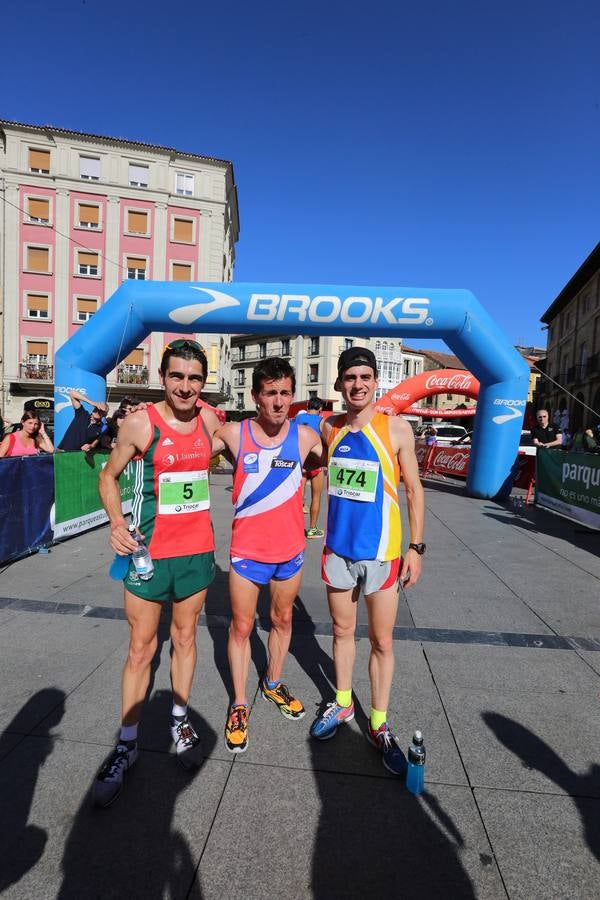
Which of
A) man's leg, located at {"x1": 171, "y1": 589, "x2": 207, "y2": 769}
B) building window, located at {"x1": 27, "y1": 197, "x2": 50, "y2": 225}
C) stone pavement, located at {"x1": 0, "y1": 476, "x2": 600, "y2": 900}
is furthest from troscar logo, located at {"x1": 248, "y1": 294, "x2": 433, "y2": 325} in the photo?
building window, located at {"x1": 27, "y1": 197, "x2": 50, "y2": 225}

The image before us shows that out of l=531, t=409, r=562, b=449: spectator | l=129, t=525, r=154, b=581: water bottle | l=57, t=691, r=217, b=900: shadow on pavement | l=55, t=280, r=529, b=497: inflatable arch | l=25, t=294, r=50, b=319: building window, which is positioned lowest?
l=57, t=691, r=217, b=900: shadow on pavement

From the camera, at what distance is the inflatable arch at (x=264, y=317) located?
9.48 m

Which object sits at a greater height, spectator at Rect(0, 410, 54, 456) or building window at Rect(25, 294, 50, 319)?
building window at Rect(25, 294, 50, 319)

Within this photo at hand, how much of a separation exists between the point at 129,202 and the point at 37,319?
9.22 meters

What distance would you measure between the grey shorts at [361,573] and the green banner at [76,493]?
3.97m

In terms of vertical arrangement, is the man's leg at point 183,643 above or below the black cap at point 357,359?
below

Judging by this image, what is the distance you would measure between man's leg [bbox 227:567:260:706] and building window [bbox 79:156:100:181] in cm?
3394

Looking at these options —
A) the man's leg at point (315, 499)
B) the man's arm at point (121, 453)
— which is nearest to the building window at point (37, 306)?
the man's leg at point (315, 499)

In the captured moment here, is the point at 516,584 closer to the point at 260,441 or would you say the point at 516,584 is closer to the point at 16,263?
the point at 260,441

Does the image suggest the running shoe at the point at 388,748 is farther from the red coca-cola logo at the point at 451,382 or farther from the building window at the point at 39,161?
the building window at the point at 39,161

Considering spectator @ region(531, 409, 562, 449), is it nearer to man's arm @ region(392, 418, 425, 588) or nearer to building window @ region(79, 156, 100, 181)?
man's arm @ region(392, 418, 425, 588)

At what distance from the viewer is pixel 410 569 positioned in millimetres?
2449

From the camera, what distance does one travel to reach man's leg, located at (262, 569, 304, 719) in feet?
8.32

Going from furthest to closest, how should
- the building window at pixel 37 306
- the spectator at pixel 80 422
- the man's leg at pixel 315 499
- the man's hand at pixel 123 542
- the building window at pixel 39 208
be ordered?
the building window at pixel 37 306 → the building window at pixel 39 208 → the spectator at pixel 80 422 → the man's leg at pixel 315 499 → the man's hand at pixel 123 542
